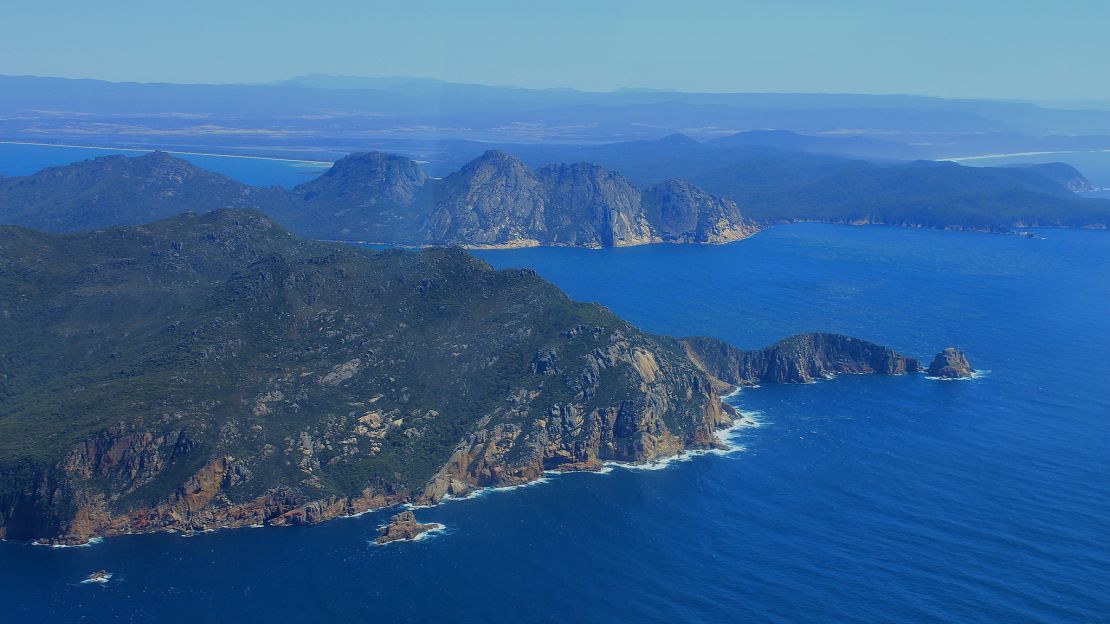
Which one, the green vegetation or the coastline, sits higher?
the green vegetation

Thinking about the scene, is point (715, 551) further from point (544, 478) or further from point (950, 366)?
point (950, 366)

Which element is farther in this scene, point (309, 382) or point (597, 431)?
point (309, 382)

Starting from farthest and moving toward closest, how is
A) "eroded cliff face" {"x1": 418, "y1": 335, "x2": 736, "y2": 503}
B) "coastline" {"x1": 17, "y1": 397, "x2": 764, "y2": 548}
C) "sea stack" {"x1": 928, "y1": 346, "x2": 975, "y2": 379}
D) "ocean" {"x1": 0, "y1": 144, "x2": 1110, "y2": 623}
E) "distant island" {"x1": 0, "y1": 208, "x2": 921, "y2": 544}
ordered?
"sea stack" {"x1": 928, "y1": 346, "x2": 975, "y2": 379} < "eroded cliff face" {"x1": 418, "y1": 335, "x2": 736, "y2": 503} < "distant island" {"x1": 0, "y1": 208, "x2": 921, "y2": 544} < "coastline" {"x1": 17, "y1": 397, "x2": 764, "y2": 548} < "ocean" {"x1": 0, "y1": 144, "x2": 1110, "y2": 623}

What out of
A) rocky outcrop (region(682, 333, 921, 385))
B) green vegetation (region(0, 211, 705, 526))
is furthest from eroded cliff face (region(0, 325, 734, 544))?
rocky outcrop (region(682, 333, 921, 385))

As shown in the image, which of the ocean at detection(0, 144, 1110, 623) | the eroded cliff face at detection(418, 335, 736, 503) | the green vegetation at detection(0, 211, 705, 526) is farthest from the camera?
the eroded cliff face at detection(418, 335, 736, 503)

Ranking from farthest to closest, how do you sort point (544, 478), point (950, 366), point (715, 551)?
point (950, 366) < point (544, 478) < point (715, 551)

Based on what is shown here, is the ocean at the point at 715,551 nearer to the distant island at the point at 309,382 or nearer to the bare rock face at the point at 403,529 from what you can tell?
the bare rock face at the point at 403,529

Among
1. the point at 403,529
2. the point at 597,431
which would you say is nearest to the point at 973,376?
the point at 597,431

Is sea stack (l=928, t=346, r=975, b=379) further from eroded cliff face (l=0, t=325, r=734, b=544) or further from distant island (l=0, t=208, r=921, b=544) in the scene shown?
eroded cliff face (l=0, t=325, r=734, b=544)
